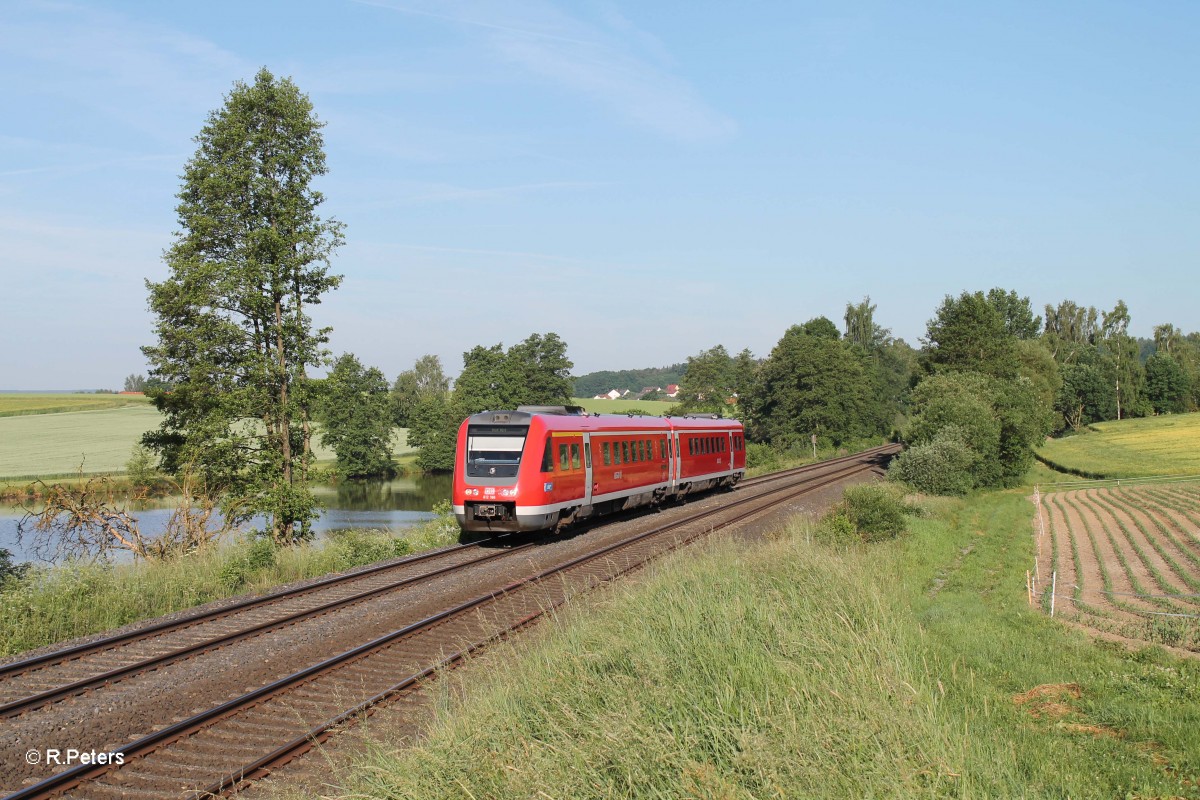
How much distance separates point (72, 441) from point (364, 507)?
26211 mm

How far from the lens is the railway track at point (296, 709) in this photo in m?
6.50

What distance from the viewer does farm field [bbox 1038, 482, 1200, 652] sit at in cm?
1236

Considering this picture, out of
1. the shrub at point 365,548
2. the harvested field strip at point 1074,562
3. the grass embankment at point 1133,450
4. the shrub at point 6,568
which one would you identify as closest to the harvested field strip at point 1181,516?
the harvested field strip at point 1074,562

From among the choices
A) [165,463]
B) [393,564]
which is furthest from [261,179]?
[393,564]

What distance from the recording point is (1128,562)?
20.2 meters

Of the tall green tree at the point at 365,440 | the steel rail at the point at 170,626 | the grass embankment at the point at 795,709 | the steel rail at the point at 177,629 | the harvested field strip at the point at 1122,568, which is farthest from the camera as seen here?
the tall green tree at the point at 365,440

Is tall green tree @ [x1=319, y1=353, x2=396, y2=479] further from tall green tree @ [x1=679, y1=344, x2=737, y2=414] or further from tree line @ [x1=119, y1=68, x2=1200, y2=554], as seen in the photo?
tall green tree @ [x1=679, y1=344, x2=737, y2=414]

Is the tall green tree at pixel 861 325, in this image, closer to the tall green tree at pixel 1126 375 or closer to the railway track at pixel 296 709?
the tall green tree at pixel 1126 375

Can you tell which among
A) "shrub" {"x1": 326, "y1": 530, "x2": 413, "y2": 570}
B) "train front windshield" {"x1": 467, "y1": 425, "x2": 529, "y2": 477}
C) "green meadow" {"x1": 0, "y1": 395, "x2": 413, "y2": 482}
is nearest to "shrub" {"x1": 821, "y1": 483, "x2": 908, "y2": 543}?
"train front windshield" {"x1": 467, "y1": 425, "x2": 529, "y2": 477}

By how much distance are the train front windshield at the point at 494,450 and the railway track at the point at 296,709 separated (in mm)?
4047

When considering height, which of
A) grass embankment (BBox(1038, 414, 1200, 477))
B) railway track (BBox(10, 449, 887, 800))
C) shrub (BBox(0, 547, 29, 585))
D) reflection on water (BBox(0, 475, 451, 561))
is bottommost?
reflection on water (BBox(0, 475, 451, 561))

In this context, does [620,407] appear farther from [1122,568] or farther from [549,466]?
[549,466]

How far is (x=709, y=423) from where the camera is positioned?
3025 cm

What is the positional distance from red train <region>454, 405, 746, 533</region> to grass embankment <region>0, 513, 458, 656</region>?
2421 mm
